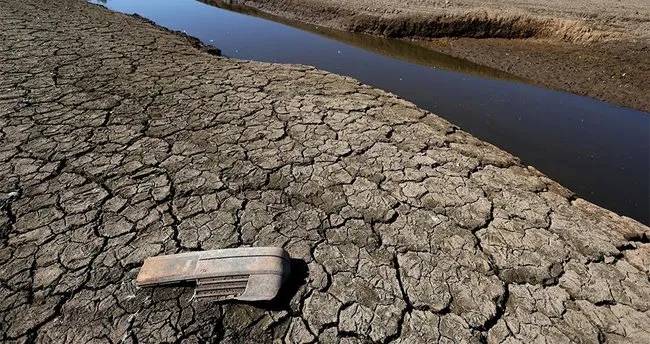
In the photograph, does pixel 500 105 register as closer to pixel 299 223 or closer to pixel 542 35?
pixel 542 35

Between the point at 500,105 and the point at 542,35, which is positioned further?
the point at 542,35

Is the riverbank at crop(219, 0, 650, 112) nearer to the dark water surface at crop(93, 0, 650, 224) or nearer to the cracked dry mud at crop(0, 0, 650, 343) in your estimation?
the dark water surface at crop(93, 0, 650, 224)

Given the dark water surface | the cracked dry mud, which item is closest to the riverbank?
the dark water surface

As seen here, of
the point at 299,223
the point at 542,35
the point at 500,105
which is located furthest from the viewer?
the point at 542,35

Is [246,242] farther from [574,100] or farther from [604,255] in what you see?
[574,100]

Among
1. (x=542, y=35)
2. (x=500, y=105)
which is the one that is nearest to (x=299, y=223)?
(x=500, y=105)

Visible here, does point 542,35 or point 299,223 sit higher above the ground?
point 542,35

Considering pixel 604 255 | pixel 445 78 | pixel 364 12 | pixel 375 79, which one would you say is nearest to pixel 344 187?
pixel 604 255

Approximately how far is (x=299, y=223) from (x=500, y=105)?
4.51 m

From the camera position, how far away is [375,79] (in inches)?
269

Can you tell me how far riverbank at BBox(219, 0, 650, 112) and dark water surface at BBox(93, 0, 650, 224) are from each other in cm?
34

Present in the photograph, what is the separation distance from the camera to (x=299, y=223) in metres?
2.53

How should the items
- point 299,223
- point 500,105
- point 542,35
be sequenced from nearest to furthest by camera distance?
point 299,223
point 500,105
point 542,35

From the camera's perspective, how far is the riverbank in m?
6.38
